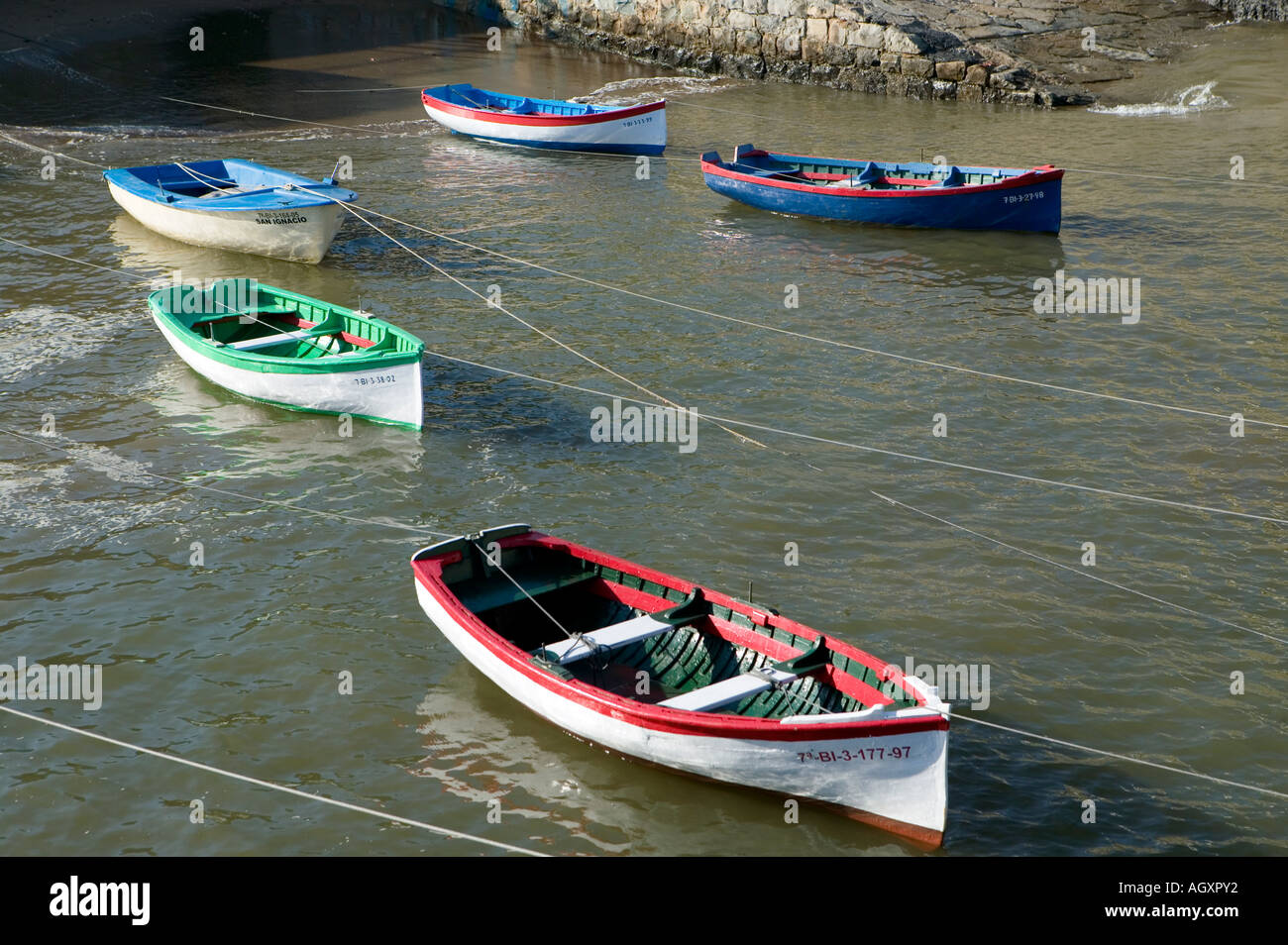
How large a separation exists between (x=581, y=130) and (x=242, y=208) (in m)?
10.9

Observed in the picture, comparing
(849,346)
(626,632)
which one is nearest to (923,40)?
(849,346)

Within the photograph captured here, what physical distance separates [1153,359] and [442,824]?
1321 cm

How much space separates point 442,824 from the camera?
9.51 metres

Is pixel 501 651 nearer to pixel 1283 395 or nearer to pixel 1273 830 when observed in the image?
pixel 1273 830

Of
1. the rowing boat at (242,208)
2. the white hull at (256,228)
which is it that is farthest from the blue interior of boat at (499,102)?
the white hull at (256,228)

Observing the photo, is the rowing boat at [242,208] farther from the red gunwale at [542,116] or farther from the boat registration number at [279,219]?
the red gunwale at [542,116]

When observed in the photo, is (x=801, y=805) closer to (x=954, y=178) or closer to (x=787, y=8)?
(x=954, y=178)

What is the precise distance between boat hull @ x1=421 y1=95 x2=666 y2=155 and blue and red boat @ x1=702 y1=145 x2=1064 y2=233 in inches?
158

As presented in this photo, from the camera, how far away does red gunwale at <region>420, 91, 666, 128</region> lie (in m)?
30.1

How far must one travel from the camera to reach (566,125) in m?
30.5

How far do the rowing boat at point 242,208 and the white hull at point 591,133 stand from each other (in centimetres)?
852

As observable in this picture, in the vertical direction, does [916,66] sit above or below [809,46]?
below

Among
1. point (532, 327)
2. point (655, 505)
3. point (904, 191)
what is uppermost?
point (904, 191)
